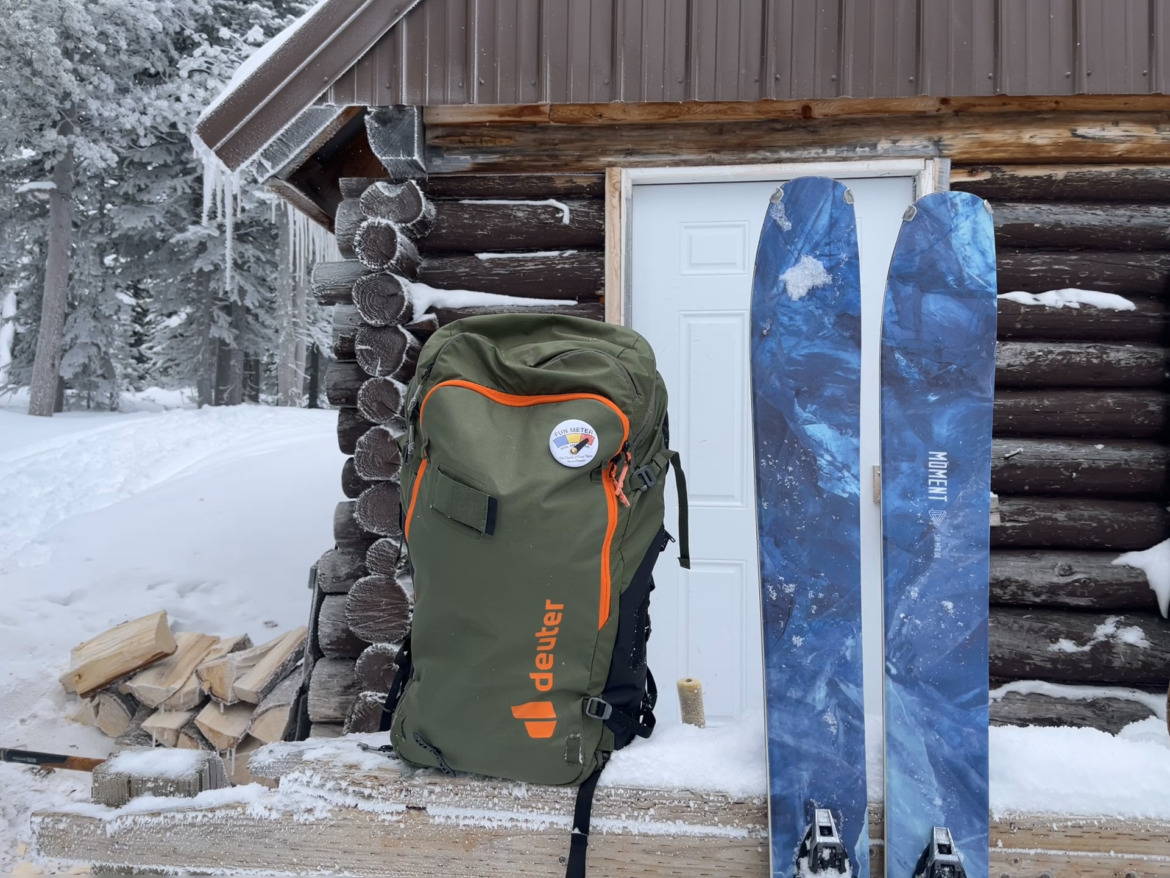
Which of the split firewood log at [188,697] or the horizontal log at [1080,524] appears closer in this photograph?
the horizontal log at [1080,524]

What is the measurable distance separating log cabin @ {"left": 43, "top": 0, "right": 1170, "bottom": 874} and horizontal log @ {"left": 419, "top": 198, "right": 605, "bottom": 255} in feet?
0.07

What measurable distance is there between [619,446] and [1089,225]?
2750 mm

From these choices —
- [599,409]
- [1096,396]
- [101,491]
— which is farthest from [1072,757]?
[101,491]

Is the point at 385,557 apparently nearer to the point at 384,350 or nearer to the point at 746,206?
the point at 384,350

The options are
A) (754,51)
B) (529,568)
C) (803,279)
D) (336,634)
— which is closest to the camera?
(529,568)

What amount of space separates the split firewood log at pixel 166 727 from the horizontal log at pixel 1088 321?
167 inches

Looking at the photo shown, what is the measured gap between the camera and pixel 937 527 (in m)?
1.67

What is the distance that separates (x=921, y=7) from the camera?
10.3 feet

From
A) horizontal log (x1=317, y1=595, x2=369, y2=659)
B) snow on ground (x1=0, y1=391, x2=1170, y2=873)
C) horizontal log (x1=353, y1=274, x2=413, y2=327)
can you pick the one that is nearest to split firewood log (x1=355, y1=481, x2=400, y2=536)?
horizontal log (x1=317, y1=595, x2=369, y2=659)

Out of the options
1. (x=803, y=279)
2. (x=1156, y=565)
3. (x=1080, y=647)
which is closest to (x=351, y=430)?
(x=803, y=279)

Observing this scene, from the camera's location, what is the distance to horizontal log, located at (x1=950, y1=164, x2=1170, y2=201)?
3.30 m

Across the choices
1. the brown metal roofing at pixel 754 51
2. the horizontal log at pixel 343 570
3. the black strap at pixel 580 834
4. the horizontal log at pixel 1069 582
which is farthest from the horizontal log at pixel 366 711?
the horizontal log at pixel 1069 582

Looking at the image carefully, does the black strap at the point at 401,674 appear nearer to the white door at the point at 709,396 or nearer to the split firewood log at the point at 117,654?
the white door at the point at 709,396

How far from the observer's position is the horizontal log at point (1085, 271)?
3.30 m
